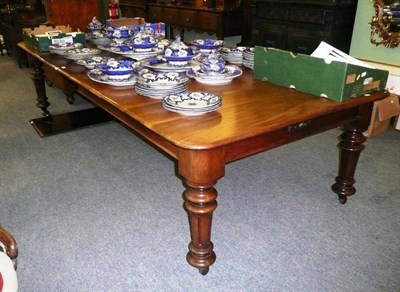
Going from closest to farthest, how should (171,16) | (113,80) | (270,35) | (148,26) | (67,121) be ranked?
(113,80) < (148,26) < (67,121) < (270,35) < (171,16)

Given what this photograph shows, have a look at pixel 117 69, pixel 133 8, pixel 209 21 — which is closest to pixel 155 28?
pixel 117 69

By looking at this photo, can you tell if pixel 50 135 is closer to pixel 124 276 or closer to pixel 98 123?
pixel 98 123

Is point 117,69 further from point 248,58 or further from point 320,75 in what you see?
point 320,75

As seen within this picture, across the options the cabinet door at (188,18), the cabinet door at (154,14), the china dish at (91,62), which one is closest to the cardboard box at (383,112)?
the china dish at (91,62)

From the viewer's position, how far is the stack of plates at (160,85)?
1.44 metres

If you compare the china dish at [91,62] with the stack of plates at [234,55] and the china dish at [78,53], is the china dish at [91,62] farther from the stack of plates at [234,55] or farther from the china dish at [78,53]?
the stack of plates at [234,55]

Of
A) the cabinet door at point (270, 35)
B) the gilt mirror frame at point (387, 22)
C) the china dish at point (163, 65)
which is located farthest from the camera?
the cabinet door at point (270, 35)

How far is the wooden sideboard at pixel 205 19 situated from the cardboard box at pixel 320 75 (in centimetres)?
252

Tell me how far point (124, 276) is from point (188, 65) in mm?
1054

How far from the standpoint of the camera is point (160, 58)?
1.89 m

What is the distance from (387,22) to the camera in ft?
9.25

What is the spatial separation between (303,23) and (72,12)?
3.83 metres

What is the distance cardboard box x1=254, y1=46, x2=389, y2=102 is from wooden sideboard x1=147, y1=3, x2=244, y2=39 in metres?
2.52

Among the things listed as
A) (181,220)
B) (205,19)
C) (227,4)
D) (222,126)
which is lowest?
(181,220)
